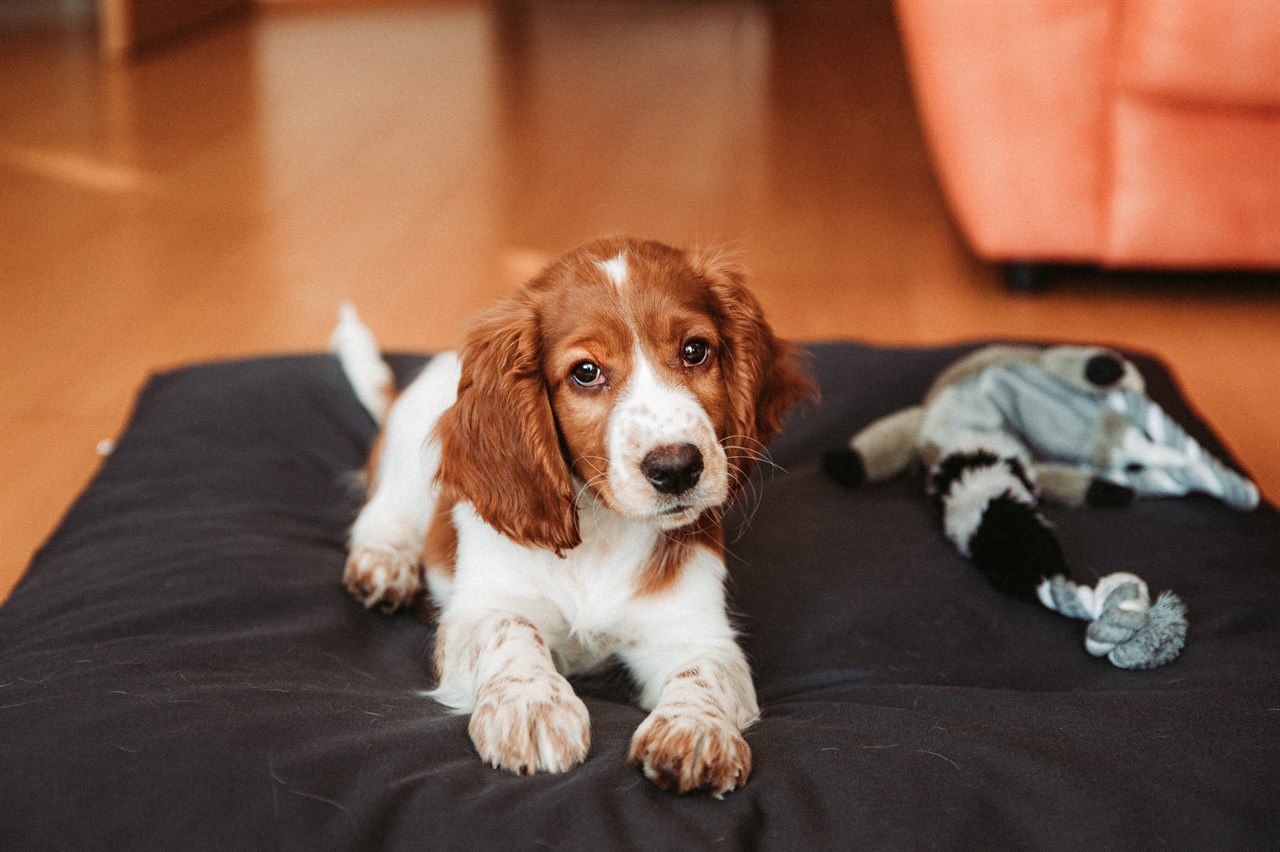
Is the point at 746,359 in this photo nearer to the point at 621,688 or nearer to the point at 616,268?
the point at 616,268

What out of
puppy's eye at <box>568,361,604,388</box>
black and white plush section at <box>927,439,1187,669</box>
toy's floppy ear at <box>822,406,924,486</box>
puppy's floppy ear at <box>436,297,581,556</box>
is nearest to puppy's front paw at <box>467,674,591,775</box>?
puppy's floppy ear at <box>436,297,581,556</box>

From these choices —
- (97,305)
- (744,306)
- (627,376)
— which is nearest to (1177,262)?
(744,306)

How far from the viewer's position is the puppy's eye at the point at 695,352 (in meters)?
2.20

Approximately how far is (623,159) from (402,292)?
2383 mm

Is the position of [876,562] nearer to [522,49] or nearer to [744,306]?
[744,306]

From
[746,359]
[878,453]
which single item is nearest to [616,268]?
[746,359]

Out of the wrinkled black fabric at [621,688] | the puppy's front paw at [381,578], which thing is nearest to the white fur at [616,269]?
the wrinkled black fabric at [621,688]

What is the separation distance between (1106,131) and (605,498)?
3388 mm

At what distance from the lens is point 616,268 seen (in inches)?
85.9

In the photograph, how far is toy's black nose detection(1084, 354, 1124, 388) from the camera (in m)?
3.04

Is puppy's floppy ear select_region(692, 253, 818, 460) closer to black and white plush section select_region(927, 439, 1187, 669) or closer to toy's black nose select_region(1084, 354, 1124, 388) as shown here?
black and white plush section select_region(927, 439, 1187, 669)

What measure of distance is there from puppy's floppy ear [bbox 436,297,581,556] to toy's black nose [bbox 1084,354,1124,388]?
140 centimetres

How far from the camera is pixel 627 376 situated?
2145 millimetres

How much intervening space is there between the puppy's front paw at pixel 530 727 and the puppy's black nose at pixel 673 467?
1.11 feet
